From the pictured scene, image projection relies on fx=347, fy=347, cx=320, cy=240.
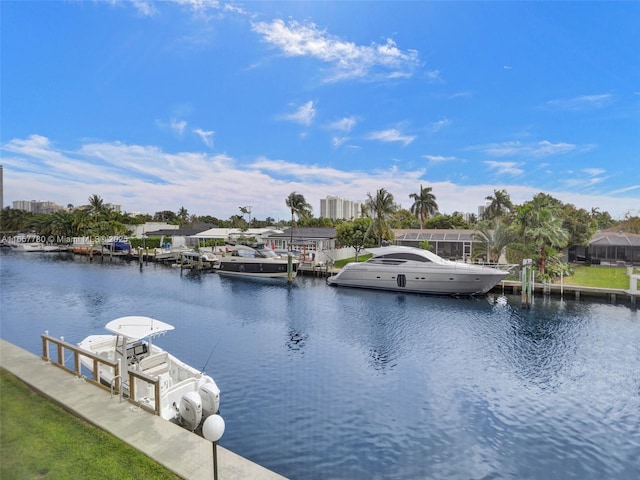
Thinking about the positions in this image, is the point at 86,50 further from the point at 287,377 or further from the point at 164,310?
the point at 164,310

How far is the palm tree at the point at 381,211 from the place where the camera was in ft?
135

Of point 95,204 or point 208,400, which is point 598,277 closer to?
point 208,400

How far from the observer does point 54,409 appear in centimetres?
714

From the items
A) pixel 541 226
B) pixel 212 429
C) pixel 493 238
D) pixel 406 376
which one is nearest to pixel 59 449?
pixel 212 429

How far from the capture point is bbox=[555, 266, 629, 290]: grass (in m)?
26.6

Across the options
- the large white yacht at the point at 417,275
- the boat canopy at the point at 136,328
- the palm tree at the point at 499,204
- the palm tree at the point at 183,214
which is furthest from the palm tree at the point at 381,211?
the palm tree at the point at 183,214

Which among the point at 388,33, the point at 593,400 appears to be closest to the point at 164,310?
the point at 593,400

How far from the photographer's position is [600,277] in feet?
97.9

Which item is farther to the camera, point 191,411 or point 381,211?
point 381,211

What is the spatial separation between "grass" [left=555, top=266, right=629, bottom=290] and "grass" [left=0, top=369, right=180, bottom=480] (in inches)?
1218

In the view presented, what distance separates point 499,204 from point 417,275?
30.5 meters

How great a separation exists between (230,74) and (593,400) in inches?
1130

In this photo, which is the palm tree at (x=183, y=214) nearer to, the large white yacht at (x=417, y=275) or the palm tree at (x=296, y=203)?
the palm tree at (x=296, y=203)

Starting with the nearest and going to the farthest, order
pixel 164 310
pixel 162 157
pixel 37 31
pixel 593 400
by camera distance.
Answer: pixel 37 31 < pixel 593 400 < pixel 164 310 < pixel 162 157
